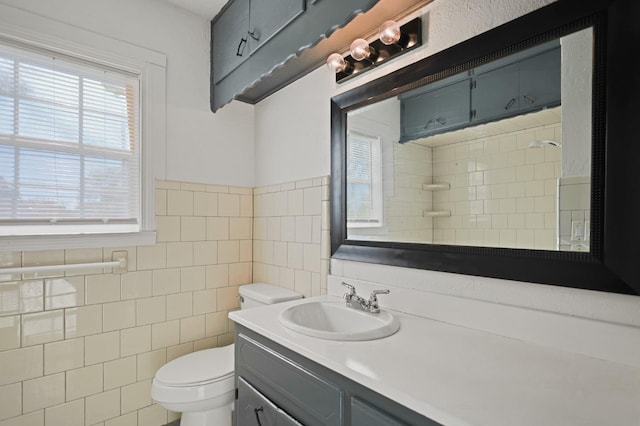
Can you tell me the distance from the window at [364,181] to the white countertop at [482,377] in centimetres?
Answer: 63

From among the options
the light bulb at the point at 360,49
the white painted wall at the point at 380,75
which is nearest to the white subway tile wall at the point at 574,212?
the white painted wall at the point at 380,75

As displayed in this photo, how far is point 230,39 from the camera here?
78.9 inches

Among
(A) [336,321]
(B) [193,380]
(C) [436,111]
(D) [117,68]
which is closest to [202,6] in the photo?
(D) [117,68]

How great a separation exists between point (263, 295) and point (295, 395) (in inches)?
35.4

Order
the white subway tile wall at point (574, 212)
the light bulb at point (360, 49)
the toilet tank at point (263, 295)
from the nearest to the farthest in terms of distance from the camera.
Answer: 1. the white subway tile wall at point (574, 212)
2. the light bulb at point (360, 49)
3. the toilet tank at point (263, 295)

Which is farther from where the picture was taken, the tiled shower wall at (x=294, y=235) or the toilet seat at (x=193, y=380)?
the tiled shower wall at (x=294, y=235)

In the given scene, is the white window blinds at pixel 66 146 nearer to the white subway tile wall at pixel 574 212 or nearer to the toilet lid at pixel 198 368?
the toilet lid at pixel 198 368

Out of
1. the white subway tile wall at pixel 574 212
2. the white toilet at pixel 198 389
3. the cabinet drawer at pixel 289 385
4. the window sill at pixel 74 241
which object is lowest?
the white toilet at pixel 198 389

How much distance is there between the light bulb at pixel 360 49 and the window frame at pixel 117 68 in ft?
3.96

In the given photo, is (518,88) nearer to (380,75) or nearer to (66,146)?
(380,75)

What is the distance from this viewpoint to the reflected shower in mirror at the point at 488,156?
1027mm

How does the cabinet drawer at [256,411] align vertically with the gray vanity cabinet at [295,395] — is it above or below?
below

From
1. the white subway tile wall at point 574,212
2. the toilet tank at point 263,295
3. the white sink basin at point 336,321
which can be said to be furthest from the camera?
the toilet tank at point 263,295

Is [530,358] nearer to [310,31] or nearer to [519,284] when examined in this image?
[519,284]
